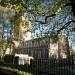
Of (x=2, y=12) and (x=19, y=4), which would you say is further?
(x=2, y=12)

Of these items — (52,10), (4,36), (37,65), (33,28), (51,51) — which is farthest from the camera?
(51,51)

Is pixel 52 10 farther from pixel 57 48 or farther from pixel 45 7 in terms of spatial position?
pixel 57 48

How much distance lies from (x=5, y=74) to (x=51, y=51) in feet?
139

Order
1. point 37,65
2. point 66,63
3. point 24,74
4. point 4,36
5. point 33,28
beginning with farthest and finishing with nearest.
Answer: point 4,36
point 33,28
point 37,65
point 24,74
point 66,63

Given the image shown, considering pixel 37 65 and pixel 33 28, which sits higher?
pixel 33 28

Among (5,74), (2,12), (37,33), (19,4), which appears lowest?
(5,74)

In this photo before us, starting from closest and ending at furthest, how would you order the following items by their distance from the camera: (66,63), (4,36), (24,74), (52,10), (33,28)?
(66,63), (24,74), (52,10), (33,28), (4,36)

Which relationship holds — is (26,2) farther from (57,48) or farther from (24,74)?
(57,48)

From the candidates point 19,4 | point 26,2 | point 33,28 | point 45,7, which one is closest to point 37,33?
point 33,28

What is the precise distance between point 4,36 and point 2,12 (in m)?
4.28

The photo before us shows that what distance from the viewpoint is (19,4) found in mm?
17344

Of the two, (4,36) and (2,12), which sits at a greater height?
(2,12)

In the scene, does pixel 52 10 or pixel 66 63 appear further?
pixel 52 10

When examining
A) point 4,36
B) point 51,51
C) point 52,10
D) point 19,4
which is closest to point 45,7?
point 52,10
